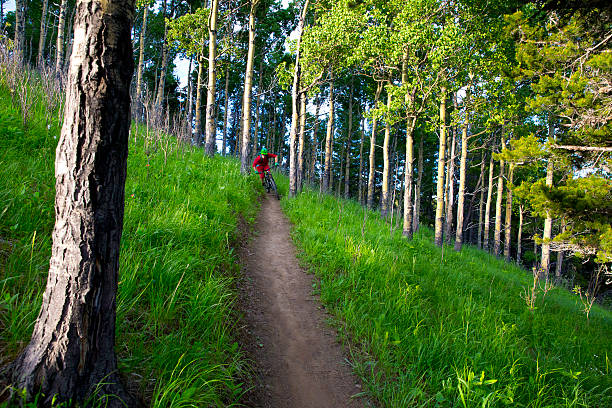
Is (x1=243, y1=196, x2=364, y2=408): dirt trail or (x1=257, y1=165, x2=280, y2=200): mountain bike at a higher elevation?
(x1=257, y1=165, x2=280, y2=200): mountain bike

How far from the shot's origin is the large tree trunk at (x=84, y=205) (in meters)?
1.50

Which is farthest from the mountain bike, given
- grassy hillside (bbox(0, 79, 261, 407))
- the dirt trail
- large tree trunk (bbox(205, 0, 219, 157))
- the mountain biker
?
grassy hillside (bbox(0, 79, 261, 407))

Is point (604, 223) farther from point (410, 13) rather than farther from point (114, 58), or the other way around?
point (114, 58)

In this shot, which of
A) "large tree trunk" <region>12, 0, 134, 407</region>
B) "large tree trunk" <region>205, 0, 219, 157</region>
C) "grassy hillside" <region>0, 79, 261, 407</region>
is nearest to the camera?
"large tree trunk" <region>12, 0, 134, 407</region>

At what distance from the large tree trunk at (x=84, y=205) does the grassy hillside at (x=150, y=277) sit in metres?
0.45

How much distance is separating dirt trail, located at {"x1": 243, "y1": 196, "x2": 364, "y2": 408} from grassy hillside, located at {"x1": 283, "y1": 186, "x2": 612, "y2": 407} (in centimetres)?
29

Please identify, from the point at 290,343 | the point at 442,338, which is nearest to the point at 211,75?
the point at 290,343

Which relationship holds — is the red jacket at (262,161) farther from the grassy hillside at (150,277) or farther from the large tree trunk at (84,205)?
the large tree trunk at (84,205)

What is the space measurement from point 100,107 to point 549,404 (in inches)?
199

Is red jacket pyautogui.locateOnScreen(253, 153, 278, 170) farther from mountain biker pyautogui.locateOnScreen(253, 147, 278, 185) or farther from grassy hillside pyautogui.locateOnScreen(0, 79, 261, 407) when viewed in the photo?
grassy hillside pyautogui.locateOnScreen(0, 79, 261, 407)

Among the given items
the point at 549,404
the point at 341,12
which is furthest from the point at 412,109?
the point at 549,404

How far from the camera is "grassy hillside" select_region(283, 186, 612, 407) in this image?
306 centimetres

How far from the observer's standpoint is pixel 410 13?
9078 mm

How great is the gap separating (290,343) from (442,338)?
6.79 feet
